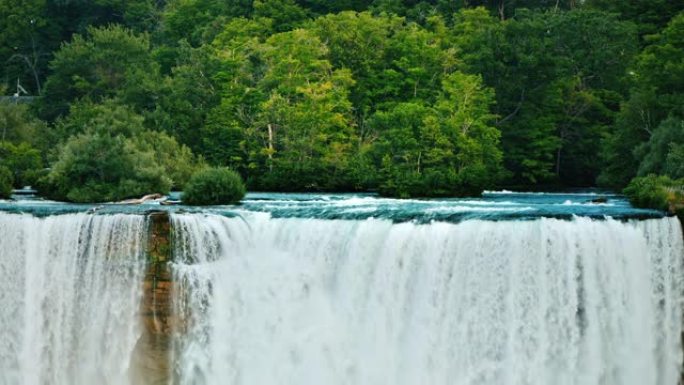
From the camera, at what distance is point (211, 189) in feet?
127

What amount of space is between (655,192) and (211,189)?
576 inches

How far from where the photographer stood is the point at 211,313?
31.3 meters

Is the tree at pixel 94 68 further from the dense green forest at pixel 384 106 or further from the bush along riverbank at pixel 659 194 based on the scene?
the bush along riverbank at pixel 659 194

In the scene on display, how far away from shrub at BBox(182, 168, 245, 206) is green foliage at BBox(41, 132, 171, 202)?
3.12 m

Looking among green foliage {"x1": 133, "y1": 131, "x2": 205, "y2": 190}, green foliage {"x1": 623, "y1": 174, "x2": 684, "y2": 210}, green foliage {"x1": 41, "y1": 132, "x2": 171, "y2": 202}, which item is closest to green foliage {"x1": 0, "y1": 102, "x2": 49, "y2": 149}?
green foliage {"x1": 133, "y1": 131, "x2": 205, "y2": 190}

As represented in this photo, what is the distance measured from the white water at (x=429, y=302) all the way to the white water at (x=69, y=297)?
166 cm

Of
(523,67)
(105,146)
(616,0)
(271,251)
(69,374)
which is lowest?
(69,374)

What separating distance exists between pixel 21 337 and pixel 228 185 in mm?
9655

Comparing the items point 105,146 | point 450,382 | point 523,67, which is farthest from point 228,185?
point 523,67

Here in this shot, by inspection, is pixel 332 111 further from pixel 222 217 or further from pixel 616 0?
pixel 222 217

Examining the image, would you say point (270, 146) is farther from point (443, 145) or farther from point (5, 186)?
point (5, 186)

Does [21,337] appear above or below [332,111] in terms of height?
below

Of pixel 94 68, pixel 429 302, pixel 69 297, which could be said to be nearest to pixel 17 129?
pixel 94 68

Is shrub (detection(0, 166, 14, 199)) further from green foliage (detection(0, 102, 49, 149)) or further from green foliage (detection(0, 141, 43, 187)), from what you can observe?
green foliage (detection(0, 102, 49, 149))
